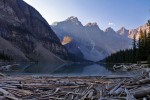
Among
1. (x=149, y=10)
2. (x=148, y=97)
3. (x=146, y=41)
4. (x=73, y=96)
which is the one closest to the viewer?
(x=148, y=97)

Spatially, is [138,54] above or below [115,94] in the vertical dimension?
above

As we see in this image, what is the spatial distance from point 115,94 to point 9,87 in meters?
7.39

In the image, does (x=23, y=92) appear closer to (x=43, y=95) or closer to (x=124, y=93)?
(x=43, y=95)

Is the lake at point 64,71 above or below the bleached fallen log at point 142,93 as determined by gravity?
above

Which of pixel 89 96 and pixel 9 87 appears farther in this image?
pixel 9 87

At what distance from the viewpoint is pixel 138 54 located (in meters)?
98.6

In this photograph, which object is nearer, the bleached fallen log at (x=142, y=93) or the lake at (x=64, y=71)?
the bleached fallen log at (x=142, y=93)

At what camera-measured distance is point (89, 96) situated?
1492 cm

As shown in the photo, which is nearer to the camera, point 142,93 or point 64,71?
point 142,93

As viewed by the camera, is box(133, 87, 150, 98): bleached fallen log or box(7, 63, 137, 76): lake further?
box(7, 63, 137, 76): lake

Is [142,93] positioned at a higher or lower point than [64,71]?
lower

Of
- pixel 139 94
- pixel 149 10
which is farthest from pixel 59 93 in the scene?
pixel 149 10

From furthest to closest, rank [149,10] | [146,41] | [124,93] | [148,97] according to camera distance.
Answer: [146,41], [149,10], [124,93], [148,97]

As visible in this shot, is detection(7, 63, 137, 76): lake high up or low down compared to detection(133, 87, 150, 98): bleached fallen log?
up
